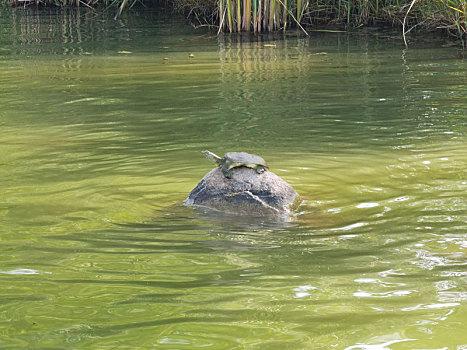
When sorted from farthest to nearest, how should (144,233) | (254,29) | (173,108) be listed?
1. (254,29)
2. (173,108)
3. (144,233)

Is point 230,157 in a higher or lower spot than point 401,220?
higher

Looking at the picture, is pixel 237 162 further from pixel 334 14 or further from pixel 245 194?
pixel 334 14

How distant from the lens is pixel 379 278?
292 cm

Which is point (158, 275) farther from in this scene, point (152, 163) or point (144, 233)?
point (152, 163)

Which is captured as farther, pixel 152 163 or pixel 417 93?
pixel 417 93

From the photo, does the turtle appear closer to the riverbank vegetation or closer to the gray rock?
the gray rock

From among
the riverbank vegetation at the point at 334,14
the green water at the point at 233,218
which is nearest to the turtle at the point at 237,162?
the green water at the point at 233,218

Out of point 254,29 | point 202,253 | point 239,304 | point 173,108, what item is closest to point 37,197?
point 202,253

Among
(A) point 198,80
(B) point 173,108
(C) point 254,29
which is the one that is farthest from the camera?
(C) point 254,29

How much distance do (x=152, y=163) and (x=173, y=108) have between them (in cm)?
208

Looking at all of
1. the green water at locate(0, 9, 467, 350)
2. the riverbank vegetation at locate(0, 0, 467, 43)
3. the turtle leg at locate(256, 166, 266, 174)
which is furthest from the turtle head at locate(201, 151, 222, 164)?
the riverbank vegetation at locate(0, 0, 467, 43)

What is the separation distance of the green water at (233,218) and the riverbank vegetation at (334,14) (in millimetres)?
2031

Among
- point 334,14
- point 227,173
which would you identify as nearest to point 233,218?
point 227,173

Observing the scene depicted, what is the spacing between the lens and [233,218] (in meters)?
4.01
